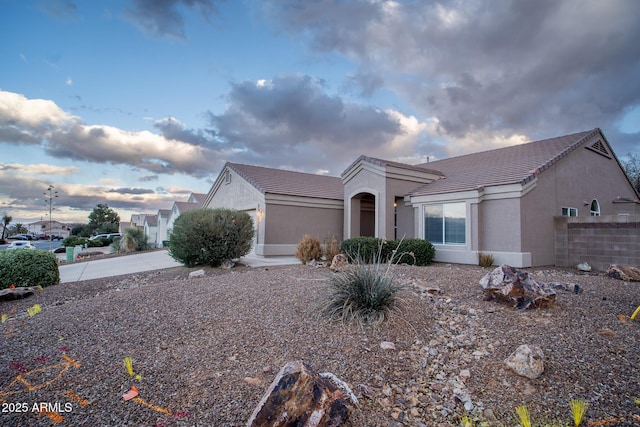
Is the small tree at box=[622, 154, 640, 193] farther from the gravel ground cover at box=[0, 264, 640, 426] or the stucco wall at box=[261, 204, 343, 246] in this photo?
the gravel ground cover at box=[0, 264, 640, 426]

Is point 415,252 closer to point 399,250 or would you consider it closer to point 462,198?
point 399,250

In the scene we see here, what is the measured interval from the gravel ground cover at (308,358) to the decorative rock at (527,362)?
84 mm

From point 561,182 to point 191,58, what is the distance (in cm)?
1460

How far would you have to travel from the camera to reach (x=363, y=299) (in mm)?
4809

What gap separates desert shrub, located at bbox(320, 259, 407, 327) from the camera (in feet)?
15.2

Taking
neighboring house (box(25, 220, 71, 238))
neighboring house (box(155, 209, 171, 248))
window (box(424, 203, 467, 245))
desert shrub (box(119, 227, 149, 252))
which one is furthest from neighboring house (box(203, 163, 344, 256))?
neighboring house (box(25, 220, 71, 238))

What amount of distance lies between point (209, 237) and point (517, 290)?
9.60 meters

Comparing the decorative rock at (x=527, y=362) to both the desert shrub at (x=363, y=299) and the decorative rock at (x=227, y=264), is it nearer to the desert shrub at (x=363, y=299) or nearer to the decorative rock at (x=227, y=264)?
the desert shrub at (x=363, y=299)

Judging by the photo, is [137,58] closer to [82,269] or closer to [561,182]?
[82,269]

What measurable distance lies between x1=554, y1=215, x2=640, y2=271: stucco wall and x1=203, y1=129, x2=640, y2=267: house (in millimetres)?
402

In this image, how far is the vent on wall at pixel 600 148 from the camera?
14.7 metres

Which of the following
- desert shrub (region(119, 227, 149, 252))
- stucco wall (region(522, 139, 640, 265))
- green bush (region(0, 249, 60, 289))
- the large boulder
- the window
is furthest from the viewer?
desert shrub (region(119, 227, 149, 252))

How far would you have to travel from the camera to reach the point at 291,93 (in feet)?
47.3

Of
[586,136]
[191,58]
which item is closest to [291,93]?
[191,58]
